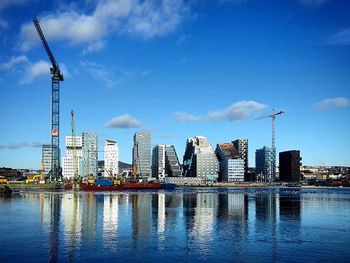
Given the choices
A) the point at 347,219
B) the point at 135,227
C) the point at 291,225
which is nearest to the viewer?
the point at 135,227

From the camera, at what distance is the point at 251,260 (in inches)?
1444

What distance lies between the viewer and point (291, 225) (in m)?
62.4

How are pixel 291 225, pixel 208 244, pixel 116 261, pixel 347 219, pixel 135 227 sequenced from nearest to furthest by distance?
pixel 116 261
pixel 208 244
pixel 135 227
pixel 291 225
pixel 347 219

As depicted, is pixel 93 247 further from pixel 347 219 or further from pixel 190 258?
pixel 347 219

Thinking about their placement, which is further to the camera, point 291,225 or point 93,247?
point 291,225

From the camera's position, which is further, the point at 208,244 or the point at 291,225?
the point at 291,225

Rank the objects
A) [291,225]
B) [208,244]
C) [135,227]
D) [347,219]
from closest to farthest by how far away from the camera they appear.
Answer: [208,244] → [135,227] → [291,225] → [347,219]

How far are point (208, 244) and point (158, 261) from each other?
31.5 feet

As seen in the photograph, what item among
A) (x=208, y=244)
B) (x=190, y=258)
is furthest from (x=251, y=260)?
(x=208, y=244)

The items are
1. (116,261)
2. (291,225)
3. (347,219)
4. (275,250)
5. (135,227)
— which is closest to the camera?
→ (116,261)

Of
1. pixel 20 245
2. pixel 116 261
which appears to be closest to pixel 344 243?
pixel 116 261

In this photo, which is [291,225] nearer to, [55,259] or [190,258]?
[190,258]

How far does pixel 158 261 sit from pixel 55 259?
8.90 meters

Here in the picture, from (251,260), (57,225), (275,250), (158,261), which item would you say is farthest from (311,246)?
(57,225)
